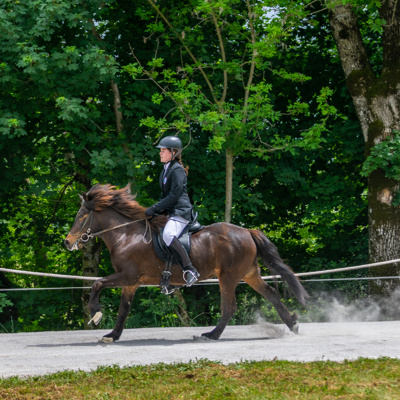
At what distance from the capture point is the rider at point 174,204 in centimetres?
923

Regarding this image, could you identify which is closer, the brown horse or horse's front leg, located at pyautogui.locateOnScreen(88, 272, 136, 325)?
horse's front leg, located at pyautogui.locateOnScreen(88, 272, 136, 325)

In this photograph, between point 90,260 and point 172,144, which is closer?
point 172,144

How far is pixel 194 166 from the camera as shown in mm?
16406

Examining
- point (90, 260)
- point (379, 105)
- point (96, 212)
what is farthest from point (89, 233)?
point (379, 105)

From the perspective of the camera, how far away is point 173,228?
9.28 m

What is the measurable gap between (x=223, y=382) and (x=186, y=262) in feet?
9.77

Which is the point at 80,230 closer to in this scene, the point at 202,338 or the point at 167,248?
the point at 167,248

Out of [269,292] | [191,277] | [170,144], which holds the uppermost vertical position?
[170,144]

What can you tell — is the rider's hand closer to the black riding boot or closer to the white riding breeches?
the white riding breeches

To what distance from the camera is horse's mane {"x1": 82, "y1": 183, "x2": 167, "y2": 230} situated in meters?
9.59

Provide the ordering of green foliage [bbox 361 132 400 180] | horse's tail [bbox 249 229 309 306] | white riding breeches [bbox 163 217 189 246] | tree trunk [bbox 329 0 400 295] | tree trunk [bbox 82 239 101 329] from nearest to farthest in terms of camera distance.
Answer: white riding breeches [bbox 163 217 189 246] < horse's tail [bbox 249 229 309 306] < green foliage [bbox 361 132 400 180] < tree trunk [bbox 329 0 400 295] < tree trunk [bbox 82 239 101 329]

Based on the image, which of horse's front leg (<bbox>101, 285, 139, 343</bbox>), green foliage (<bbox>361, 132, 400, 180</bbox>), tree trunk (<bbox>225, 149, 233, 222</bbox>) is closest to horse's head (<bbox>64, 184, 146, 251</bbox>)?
horse's front leg (<bbox>101, 285, 139, 343</bbox>)

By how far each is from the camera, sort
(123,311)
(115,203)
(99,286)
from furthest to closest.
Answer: (115,203), (123,311), (99,286)

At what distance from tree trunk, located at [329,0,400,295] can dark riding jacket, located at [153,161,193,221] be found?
22.2 ft
